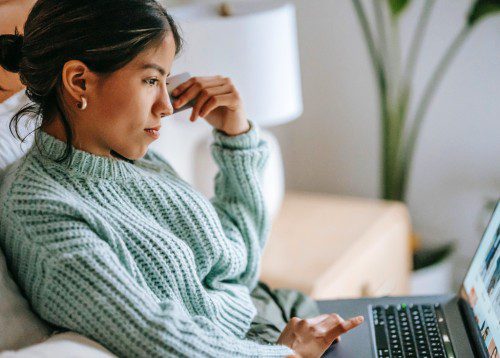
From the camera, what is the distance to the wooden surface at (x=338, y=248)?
1.72 m

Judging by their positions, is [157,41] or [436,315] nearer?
[157,41]

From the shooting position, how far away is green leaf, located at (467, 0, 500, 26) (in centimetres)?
193

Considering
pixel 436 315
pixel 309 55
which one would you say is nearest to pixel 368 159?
pixel 309 55

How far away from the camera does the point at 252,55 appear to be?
1.64 meters

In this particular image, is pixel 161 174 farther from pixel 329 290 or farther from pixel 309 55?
pixel 309 55

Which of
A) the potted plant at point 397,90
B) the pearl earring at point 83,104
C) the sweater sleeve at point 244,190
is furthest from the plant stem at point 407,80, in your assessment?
the pearl earring at point 83,104

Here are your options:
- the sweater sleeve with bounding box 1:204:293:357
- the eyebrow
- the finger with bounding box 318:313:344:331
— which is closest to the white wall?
the finger with bounding box 318:313:344:331

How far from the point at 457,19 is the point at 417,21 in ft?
0.41

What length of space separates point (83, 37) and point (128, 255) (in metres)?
0.30

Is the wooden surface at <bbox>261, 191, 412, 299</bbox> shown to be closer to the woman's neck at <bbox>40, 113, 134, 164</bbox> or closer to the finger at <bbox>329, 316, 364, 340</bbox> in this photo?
the finger at <bbox>329, 316, 364, 340</bbox>

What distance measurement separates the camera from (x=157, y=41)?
985mm

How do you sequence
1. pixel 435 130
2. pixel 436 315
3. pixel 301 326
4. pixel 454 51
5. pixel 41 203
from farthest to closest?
1. pixel 435 130
2. pixel 454 51
3. pixel 436 315
4. pixel 301 326
5. pixel 41 203

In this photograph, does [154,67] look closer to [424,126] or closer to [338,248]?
[338,248]

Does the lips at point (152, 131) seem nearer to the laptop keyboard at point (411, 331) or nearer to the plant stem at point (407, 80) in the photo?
the laptop keyboard at point (411, 331)
